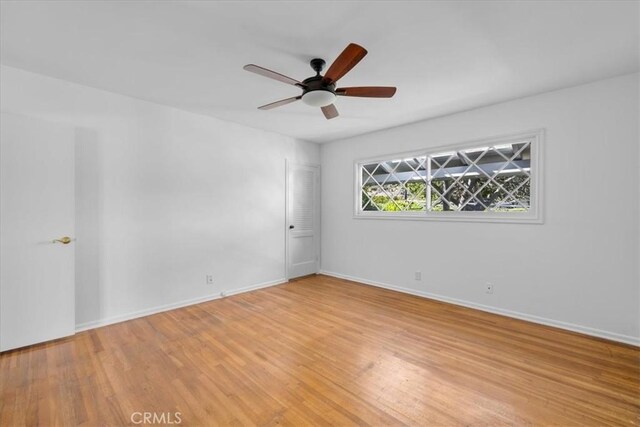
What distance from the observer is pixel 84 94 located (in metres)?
2.93

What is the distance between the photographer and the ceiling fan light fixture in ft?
7.63

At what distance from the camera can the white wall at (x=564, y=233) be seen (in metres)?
2.65

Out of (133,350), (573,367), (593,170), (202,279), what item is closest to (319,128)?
(202,279)

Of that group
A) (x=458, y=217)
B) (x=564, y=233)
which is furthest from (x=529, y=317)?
(x=458, y=217)

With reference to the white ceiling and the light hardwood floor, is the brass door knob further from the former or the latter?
the white ceiling

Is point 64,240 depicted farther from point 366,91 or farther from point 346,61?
point 366,91

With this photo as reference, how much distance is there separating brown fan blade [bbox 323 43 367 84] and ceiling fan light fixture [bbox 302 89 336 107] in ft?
0.32

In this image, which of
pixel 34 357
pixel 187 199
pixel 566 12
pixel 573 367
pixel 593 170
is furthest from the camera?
pixel 187 199

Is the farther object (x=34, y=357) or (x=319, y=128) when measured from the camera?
(x=319, y=128)

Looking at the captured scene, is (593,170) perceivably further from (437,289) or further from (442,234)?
(437,289)

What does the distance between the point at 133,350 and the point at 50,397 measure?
0.63 meters

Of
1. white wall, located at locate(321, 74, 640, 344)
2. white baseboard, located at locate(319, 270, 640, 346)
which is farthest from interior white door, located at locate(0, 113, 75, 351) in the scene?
white wall, located at locate(321, 74, 640, 344)

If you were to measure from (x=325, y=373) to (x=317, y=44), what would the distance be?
2.56 meters

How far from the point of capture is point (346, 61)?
1926mm
